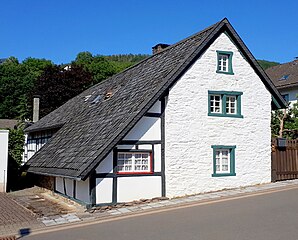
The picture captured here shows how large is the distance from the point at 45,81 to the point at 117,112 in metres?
30.9

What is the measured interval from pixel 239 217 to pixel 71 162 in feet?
20.3

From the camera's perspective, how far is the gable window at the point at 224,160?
16047 mm

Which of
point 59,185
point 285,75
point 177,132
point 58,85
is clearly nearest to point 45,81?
point 58,85

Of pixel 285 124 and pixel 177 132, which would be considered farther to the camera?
pixel 285 124

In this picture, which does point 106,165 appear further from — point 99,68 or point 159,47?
point 99,68

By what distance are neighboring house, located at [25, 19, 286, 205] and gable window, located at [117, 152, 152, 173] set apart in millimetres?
36

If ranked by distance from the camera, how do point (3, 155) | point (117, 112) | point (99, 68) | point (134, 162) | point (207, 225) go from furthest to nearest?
1. point (99, 68)
2. point (3, 155)
3. point (117, 112)
4. point (134, 162)
5. point (207, 225)

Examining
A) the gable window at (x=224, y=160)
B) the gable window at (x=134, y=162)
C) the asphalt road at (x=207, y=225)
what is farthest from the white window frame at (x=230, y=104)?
the asphalt road at (x=207, y=225)

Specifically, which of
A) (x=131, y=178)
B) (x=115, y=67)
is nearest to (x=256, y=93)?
(x=131, y=178)

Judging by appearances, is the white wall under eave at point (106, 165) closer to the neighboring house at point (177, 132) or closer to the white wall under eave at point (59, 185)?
the neighboring house at point (177, 132)

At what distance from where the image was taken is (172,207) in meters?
12.9

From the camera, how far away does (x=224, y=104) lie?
54.5 feet

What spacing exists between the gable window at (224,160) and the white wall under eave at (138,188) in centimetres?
286

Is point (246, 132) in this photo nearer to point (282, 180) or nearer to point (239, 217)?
point (282, 180)
